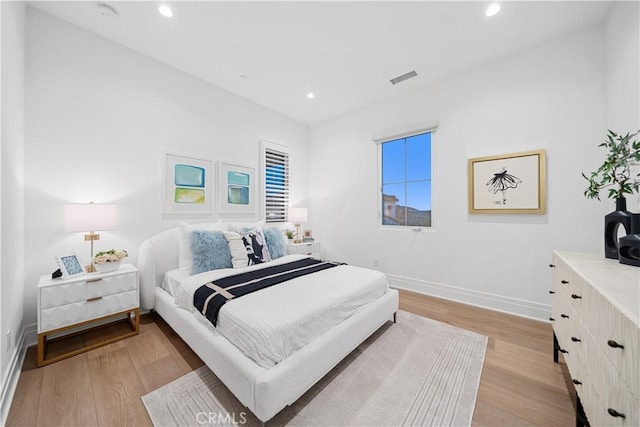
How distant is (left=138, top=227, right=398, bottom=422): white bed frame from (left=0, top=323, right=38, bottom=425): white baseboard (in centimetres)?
78

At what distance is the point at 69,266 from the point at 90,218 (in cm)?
45

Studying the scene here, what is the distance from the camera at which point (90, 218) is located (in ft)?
6.93

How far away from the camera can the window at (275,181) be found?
4.09m

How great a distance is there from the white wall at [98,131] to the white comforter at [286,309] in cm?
125

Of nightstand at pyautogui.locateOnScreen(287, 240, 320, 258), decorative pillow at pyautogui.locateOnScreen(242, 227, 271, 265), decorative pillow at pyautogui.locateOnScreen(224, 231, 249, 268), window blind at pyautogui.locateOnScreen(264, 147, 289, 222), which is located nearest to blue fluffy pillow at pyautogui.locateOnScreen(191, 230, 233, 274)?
decorative pillow at pyautogui.locateOnScreen(224, 231, 249, 268)

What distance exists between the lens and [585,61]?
2.35 metres

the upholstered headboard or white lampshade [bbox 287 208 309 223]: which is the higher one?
white lampshade [bbox 287 208 309 223]

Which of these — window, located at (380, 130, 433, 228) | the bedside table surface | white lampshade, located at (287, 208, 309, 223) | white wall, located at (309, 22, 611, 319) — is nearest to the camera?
the bedside table surface

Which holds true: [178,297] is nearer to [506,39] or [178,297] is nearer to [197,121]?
[197,121]

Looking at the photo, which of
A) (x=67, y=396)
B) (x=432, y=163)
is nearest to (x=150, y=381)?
(x=67, y=396)

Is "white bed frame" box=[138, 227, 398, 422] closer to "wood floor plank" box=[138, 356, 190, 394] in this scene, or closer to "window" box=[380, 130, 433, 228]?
"wood floor plank" box=[138, 356, 190, 394]

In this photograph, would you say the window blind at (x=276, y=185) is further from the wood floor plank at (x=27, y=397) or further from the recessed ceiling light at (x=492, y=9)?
the recessed ceiling light at (x=492, y=9)

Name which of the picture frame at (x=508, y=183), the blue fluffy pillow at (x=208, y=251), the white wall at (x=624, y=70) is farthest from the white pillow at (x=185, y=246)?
the white wall at (x=624, y=70)

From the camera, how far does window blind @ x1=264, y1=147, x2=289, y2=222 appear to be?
13.5 ft
